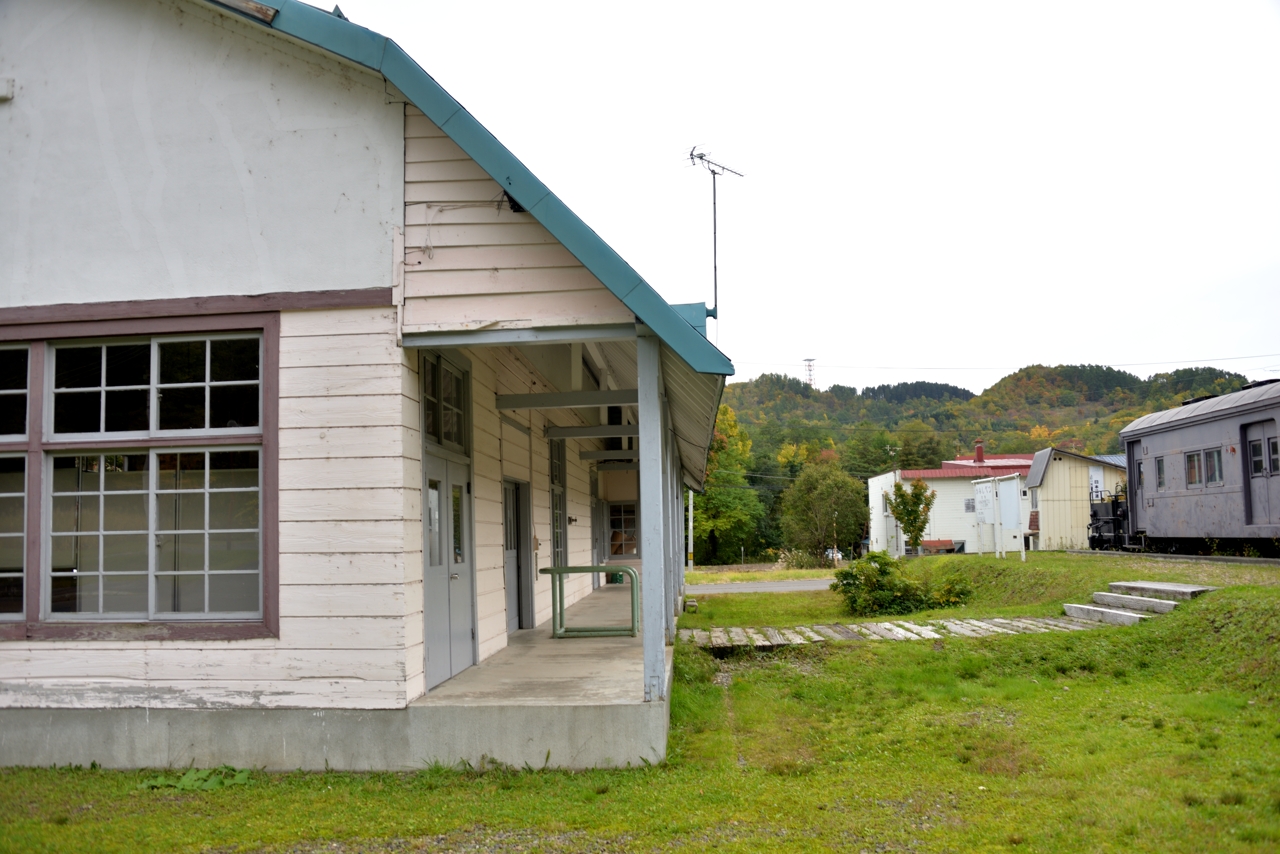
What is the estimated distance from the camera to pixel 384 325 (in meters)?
6.15

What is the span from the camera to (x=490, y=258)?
6.13 metres

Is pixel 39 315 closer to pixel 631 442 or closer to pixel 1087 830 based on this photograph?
pixel 1087 830

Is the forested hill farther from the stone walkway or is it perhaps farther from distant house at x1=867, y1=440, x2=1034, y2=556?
the stone walkway

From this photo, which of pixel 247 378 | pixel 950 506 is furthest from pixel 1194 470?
pixel 950 506

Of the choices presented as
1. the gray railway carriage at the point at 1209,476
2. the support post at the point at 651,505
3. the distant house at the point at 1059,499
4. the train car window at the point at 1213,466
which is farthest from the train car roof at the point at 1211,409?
the support post at the point at 651,505

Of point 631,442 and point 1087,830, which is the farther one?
point 631,442

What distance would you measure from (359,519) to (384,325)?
1.29 m

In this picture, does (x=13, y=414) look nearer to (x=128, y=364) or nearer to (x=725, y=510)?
(x=128, y=364)

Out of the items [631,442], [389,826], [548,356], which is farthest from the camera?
[631,442]

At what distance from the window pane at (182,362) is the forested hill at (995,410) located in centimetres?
6804

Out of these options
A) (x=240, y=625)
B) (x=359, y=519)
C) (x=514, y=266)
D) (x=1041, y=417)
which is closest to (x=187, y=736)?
(x=240, y=625)

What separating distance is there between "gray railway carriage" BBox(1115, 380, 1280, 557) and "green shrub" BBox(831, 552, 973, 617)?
5335 millimetres

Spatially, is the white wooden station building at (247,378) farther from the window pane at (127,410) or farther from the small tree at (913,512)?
the small tree at (913,512)

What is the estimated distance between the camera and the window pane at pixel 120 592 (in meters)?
6.22
